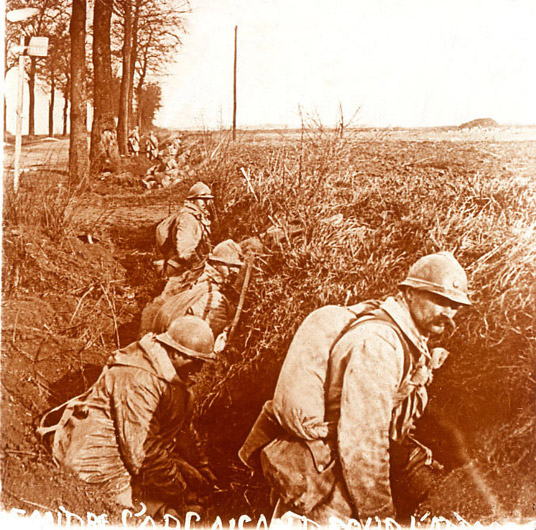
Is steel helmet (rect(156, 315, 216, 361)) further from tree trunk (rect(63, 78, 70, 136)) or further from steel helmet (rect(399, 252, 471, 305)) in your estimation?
tree trunk (rect(63, 78, 70, 136))

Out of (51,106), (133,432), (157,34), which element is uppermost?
(157,34)

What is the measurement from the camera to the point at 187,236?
15.2 ft

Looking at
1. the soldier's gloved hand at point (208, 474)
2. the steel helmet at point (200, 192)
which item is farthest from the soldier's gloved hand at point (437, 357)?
the steel helmet at point (200, 192)

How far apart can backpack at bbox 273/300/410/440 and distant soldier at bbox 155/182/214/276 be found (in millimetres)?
898

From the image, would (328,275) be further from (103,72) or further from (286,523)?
(103,72)

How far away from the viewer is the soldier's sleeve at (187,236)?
4.63 meters

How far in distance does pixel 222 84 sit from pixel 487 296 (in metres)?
2.16

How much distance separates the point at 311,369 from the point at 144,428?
1.04 metres

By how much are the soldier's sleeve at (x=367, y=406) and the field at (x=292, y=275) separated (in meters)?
0.38

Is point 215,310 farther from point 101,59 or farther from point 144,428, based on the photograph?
point 101,59

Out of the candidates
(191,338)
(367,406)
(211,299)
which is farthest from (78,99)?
(367,406)

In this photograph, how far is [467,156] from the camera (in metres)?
4.63

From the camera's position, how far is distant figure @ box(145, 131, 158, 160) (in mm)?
4879

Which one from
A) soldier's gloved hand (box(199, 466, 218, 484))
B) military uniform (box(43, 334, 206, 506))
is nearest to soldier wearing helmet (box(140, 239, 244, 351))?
military uniform (box(43, 334, 206, 506))
